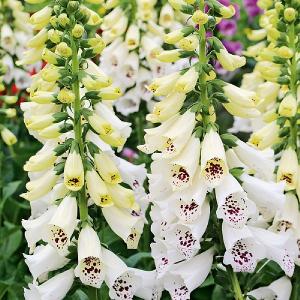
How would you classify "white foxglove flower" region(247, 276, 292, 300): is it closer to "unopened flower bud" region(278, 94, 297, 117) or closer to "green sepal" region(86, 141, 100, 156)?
"unopened flower bud" region(278, 94, 297, 117)

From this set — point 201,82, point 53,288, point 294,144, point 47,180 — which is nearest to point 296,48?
point 294,144

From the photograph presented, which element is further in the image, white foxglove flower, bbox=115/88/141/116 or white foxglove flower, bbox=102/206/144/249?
white foxglove flower, bbox=115/88/141/116

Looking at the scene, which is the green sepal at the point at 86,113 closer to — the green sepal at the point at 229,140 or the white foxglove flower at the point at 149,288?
the green sepal at the point at 229,140

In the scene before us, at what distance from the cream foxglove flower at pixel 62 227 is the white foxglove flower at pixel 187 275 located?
1.62 feet

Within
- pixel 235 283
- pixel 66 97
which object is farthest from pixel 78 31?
pixel 235 283

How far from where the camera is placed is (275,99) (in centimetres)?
503

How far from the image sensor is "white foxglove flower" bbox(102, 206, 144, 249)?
386 centimetres

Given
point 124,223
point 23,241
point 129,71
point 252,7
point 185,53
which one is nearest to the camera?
point 185,53

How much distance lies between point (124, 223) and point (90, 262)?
258 mm

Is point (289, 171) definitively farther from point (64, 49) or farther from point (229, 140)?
point (64, 49)

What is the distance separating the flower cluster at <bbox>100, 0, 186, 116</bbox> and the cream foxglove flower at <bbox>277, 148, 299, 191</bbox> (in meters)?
2.13

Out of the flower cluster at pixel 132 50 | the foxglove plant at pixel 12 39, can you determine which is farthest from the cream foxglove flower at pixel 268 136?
the foxglove plant at pixel 12 39

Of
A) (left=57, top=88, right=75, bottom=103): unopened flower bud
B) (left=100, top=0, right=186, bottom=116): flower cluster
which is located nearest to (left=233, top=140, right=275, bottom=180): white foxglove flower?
(left=57, top=88, right=75, bottom=103): unopened flower bud

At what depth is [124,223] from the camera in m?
3.86
